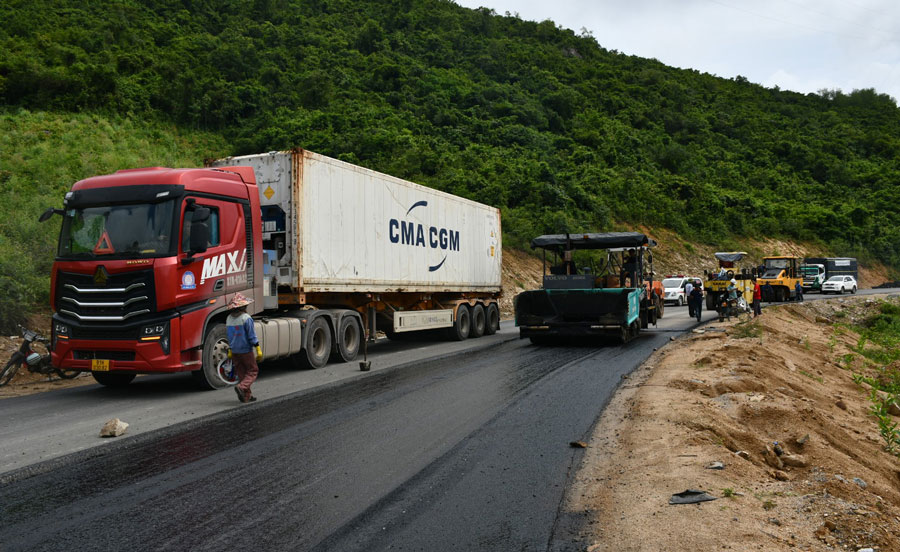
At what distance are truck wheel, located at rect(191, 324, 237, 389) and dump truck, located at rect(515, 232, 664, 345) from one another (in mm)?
8407

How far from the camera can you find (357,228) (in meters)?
14.1

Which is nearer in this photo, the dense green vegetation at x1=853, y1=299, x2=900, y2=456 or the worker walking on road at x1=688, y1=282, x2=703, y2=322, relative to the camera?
the dense green vegetation at x1=853, y1=299, x2=900, y2=456

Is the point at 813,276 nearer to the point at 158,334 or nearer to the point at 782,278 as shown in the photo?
the point at 782,278

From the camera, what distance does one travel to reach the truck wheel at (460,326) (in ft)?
61.3

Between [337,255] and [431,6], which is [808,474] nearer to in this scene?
[337,255]

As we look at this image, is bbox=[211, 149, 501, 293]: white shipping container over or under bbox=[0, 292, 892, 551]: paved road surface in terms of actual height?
over

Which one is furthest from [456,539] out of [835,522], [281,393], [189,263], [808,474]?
[189,263]

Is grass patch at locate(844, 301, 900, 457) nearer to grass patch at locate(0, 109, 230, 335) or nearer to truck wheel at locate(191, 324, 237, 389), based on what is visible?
truck wheel at locate(191, 324, 237, 389)

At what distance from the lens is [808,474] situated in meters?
6.25

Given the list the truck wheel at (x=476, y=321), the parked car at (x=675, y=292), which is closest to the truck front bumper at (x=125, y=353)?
the truck wheel at (x=476, y=321)

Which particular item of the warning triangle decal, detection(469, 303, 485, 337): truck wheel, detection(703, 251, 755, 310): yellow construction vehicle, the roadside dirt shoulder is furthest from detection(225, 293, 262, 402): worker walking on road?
detection(703, 251, 755, 310): yellow construction vehicle

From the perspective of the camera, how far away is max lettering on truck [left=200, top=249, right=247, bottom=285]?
10297 millimetres

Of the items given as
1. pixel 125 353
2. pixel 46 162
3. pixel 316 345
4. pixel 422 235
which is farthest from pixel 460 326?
pixel 46 162

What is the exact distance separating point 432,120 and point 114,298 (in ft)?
151
